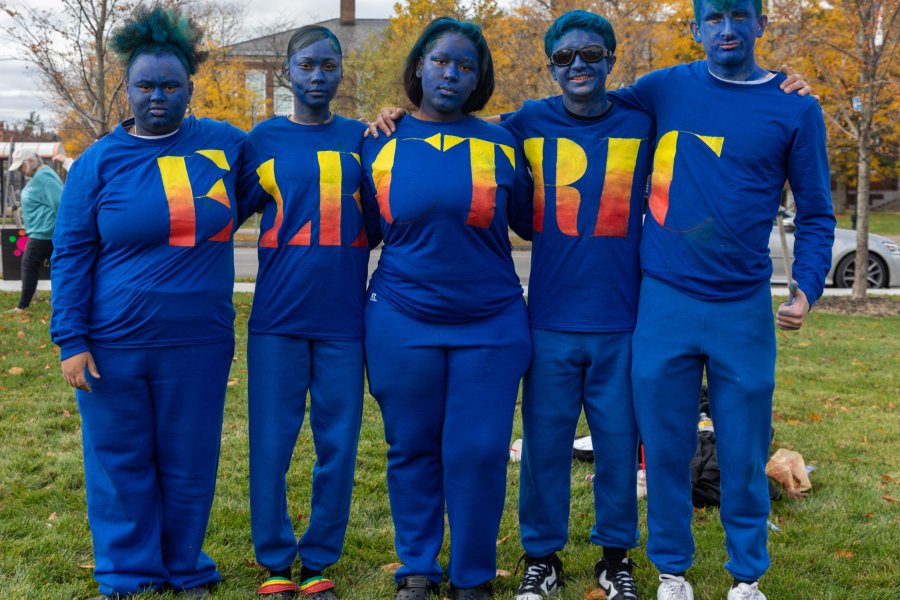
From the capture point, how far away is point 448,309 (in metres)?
3.37

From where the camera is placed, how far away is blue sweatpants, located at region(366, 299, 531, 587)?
3414mm

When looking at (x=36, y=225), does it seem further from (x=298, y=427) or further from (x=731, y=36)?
(x=731, y=36)

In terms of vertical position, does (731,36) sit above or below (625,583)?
above

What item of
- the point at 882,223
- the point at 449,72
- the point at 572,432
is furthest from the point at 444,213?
the point at 882,223

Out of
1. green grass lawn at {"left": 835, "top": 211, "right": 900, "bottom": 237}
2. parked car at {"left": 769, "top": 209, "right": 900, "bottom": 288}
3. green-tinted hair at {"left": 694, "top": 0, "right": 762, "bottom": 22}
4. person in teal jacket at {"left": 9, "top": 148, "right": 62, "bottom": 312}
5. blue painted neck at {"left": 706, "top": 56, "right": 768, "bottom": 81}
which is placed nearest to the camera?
green-tinted hair at {"left": 694, "top": 0, "right": 762, "bottom": 22}

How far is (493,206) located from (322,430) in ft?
3.66

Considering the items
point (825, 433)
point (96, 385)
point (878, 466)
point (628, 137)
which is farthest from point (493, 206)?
point (825, 433)

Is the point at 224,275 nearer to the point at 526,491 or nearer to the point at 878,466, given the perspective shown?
the point at 526,491

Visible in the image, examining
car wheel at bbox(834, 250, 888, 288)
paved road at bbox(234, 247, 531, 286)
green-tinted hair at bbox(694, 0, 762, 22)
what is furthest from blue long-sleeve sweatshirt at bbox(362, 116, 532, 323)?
car wheel at bbox(834, 250, 888, 288)

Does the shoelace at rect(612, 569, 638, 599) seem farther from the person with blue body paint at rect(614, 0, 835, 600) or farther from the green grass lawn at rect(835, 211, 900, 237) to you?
the green grass lawn at rect(835, 211, 900, 237)

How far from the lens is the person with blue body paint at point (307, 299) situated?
3.45m

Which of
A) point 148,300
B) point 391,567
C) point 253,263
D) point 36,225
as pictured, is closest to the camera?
point 148,300

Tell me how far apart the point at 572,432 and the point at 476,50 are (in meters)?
1.56

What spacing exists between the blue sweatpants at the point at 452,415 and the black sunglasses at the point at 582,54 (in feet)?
3.14
